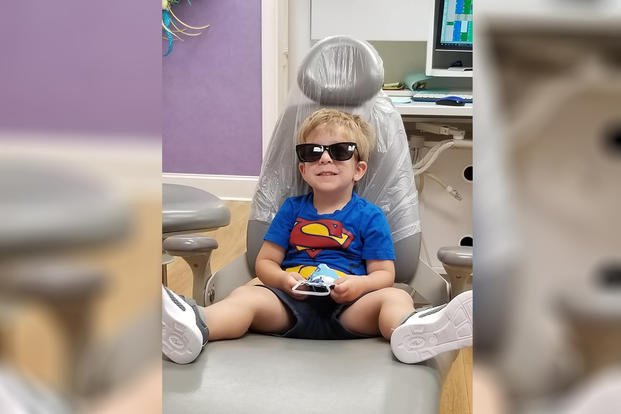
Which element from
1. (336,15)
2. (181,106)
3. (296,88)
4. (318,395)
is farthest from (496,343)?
(181,106)

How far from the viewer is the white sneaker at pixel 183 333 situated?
0.81m

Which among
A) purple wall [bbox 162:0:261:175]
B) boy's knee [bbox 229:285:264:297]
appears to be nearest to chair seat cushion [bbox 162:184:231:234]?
boy's knee [bbox 229:285:264:297]

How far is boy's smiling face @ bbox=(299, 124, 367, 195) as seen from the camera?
1418mm

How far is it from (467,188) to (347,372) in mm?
1479

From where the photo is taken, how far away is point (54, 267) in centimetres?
23

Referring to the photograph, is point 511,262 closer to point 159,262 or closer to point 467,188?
point 159,262

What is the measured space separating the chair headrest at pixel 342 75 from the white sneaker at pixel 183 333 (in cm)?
70

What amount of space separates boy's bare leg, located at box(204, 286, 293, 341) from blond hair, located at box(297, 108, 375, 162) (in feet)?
1.21

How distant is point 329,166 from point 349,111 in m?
0.18

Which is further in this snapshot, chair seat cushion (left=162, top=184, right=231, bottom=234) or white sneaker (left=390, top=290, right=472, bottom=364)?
chair seat cushion (left=162, top=184, right=231, bottom=234)

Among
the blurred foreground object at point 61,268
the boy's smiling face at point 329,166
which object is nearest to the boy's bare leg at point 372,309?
the boy's smiling face at point 329,166

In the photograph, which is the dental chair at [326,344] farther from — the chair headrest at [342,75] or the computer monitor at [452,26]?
the computer monitor at [452,26]

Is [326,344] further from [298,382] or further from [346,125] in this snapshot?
[346,125]

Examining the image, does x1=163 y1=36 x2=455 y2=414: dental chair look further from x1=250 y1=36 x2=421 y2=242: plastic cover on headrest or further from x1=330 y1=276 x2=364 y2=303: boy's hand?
x1=330 y1=276 x2=364 y2=303: boy's hand
